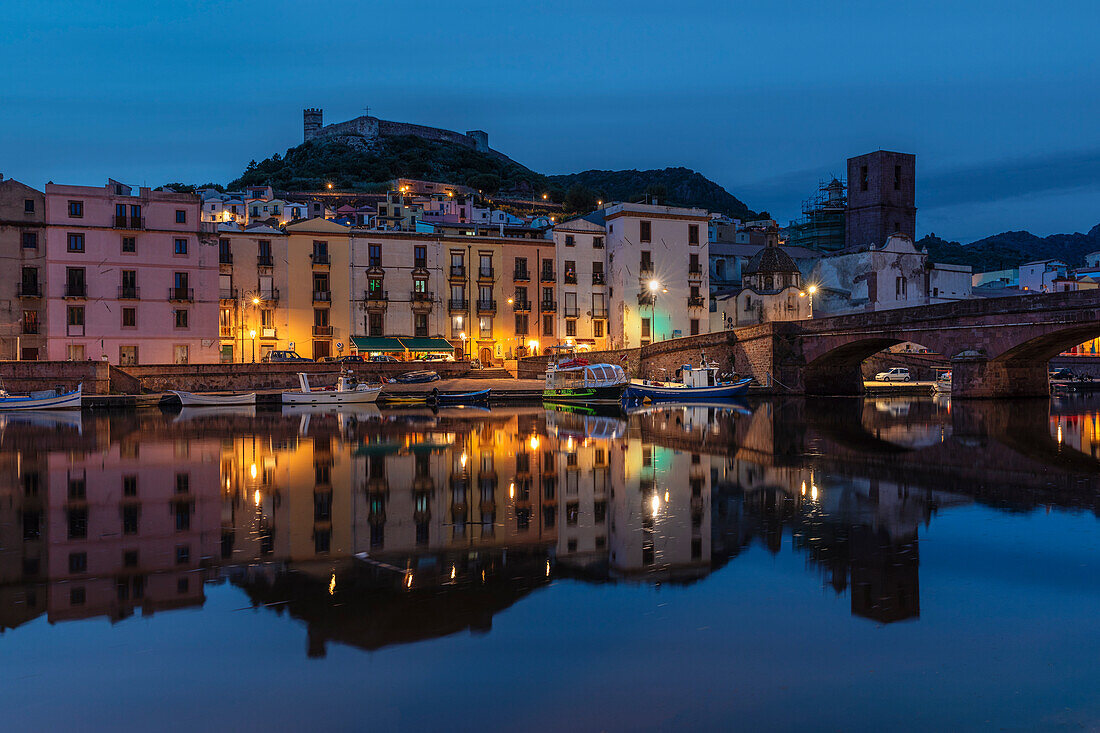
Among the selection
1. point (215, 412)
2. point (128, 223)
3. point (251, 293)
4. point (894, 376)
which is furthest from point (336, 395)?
point (894, 376)

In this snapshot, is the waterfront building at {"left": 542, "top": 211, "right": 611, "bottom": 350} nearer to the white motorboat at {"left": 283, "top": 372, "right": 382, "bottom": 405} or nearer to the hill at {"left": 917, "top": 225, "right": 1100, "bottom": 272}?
the white motorboat at {"left": 283, "top": 372, "right": 382, "bottom": 405}

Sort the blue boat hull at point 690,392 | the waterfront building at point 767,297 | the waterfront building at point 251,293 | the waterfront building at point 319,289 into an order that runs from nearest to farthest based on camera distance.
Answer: the blue boat hull at point 690,392, the waterfront building at point 251,293, the waterfront building at point 319,289, the waterfront building at point 767,297

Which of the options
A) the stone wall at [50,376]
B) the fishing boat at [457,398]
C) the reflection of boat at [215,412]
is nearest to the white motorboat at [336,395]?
the reflection of boat at [215,412]

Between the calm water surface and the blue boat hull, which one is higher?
the blue boat hull

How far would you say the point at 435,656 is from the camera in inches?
268

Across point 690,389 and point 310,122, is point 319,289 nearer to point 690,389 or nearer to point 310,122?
point 690,389

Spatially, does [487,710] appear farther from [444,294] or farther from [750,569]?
[444,294]

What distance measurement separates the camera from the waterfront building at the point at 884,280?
223ft

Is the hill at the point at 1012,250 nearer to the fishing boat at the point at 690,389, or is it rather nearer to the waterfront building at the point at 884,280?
the waterfront building at the point at 884,280

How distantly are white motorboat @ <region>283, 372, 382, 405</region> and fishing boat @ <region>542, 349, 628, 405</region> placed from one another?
31.1 feet

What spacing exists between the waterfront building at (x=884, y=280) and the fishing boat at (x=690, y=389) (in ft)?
84.0

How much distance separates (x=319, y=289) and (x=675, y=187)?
123549 millimetres

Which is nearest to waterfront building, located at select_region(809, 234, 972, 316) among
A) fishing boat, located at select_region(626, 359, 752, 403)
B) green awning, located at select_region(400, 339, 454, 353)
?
fishing boat, located at select_region(626, 359, 752, 403)

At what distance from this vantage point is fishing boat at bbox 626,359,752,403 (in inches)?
1827
